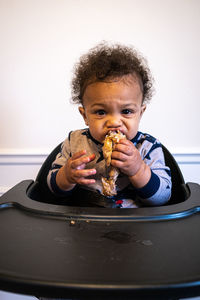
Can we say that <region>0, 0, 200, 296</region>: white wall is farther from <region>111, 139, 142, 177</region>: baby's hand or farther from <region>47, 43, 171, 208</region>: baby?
<region>111, 139, 142, 177</region>: baby's hand

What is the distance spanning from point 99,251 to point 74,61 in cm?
90

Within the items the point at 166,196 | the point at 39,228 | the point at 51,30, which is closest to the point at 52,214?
the point at 39,228

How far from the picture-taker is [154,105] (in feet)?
3.59

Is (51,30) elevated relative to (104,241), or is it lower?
elevated

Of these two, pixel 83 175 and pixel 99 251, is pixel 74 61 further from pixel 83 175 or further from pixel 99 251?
pixel 99 251

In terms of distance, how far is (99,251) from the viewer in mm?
340

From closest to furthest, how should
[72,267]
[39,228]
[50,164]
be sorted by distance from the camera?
[72,267] → [39,228] → [50,164]

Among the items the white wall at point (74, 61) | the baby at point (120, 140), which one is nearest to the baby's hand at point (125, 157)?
the baby at point (120, 140)

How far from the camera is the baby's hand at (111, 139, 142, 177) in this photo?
0.54 meters

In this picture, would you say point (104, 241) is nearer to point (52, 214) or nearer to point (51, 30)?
point (52, 214)

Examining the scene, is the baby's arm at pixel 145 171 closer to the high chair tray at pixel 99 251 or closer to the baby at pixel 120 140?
the baby at pixel 120 140

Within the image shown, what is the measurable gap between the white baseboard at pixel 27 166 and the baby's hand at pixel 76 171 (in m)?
0.53

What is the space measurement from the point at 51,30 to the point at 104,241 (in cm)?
96

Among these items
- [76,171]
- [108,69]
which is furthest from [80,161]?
[108,69]
